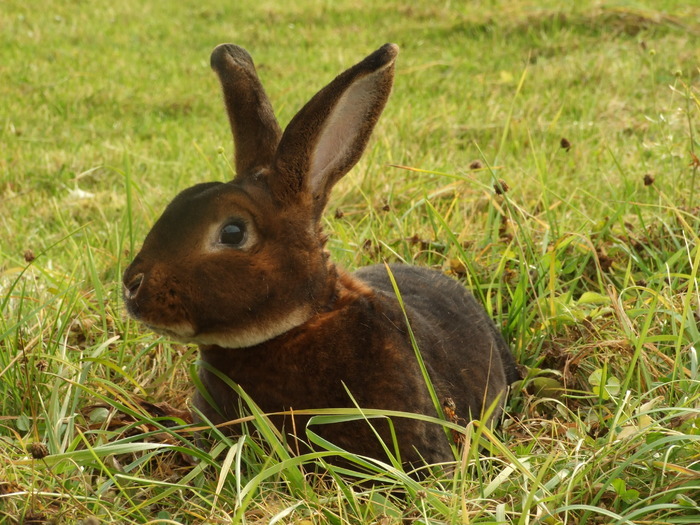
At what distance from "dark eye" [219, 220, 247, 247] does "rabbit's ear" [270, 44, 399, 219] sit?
16cm

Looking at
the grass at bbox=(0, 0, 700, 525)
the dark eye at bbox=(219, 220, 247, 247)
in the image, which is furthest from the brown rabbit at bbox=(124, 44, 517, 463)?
the grass at bbox=(0, 0, 700, 525)

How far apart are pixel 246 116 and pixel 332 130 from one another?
0.32 meters

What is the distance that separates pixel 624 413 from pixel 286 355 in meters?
0.91

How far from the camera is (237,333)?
8.11 ft

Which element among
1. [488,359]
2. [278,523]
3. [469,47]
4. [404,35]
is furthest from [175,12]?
[278,523]

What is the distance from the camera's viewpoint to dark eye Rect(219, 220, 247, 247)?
8.10 feet

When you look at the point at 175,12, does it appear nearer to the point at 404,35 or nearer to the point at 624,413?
the point at 404,35

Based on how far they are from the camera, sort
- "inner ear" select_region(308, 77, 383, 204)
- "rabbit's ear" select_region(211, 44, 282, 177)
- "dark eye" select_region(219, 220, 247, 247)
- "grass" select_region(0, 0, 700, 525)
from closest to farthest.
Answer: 1. "grass" select_region(0, 0, 700, 525)
2. "dark eye" select_region(219, 220, 247, 247)
3. "inner ear" select_region(308, 77, 383, 204)
4. "rabbit's ear" select_region(211, 44, 282, 177)

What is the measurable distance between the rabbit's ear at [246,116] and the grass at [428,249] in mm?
610

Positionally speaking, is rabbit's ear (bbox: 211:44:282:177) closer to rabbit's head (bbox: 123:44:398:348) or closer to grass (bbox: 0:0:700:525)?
rabbit's head (bbox: 123:44:398:348)

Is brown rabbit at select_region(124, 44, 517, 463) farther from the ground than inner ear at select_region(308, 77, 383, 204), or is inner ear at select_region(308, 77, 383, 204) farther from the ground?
inner ear at select_region(308, 77, 383, 204)

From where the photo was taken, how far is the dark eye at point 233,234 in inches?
97.2

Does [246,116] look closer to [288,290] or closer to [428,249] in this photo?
[288,290]

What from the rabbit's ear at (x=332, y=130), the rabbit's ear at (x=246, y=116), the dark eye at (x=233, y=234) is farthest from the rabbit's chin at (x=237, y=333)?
the rabbit's ear at (x=246, y=116)
